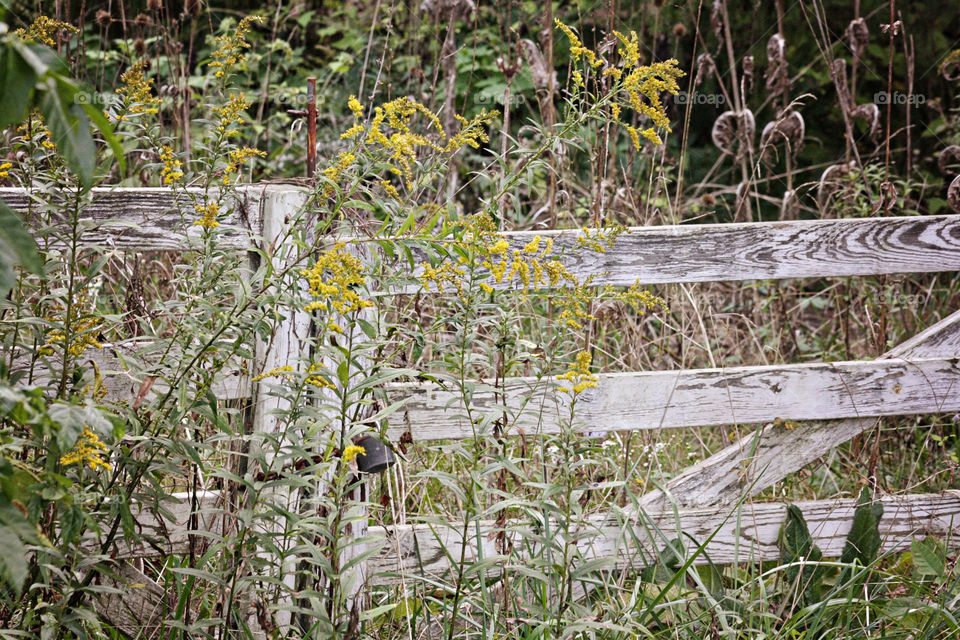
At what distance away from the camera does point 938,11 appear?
6.05 metres

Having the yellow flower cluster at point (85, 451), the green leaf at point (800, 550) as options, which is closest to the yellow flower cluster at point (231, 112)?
the yellow flower cluster at point (85, 451)

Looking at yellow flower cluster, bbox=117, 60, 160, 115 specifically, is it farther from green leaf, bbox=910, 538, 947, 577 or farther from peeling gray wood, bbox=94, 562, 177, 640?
green leaf, bbox=910, 538, 947, 577

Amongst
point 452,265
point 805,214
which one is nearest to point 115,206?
point 452,265

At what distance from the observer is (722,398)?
247cm

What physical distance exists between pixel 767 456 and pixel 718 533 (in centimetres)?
28

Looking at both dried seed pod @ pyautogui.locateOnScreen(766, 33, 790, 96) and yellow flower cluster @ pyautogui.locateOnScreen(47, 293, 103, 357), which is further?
dried seed pod @ pyautogui.locateOnScreen(766, 33, 790, 96)

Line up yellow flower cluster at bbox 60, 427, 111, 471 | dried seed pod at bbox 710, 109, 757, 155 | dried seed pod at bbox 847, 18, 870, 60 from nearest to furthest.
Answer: yellow flower cluster at bbox 60, 427, 111, 471 < dried seed pod at bbox 710, 109, 757, 155 < dried seed pod at bbox 847, 18, 870, 60

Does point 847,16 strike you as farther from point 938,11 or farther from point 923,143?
point 923,143

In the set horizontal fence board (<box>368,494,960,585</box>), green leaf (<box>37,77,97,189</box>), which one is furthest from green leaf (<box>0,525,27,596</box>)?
horizontal fence board (<box>368,494,960,585</box>)

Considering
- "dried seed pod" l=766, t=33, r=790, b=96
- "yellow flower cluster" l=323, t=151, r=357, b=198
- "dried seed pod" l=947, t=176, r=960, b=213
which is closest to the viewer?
"yellow flower cluster" l=323, t=151, r=357, b=198

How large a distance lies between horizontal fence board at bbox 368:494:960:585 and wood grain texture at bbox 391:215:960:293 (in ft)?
2.26

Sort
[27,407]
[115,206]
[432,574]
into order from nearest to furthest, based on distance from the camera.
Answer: [27,407], [115,206], [432,574]

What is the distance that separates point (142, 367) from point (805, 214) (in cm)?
605

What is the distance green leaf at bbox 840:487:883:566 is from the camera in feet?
8.29
